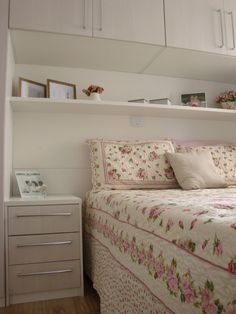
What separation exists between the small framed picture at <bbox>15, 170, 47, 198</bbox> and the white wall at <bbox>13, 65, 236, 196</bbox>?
0.43 ft

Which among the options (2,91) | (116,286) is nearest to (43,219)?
(116,286)

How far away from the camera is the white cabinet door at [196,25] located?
200 centimetres

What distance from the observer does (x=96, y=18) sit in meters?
1.86

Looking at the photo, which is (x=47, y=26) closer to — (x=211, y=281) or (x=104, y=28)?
(x=104, y=28)

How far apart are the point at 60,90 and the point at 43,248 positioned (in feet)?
3.81

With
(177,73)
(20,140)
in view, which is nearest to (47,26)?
(20,140)

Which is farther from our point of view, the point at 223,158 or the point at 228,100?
the point at 228,100

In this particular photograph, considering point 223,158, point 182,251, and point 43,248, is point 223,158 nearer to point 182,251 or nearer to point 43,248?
point 43,248

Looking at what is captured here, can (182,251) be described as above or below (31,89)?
below

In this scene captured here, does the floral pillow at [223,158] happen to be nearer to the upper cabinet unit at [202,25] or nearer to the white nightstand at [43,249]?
the upper cabinet unit at [202,25]

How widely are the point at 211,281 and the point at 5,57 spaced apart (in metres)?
1.63

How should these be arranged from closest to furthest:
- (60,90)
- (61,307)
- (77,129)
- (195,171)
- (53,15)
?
(61,307)
(53,15)
(195,171)
(60,90)
(77,129)

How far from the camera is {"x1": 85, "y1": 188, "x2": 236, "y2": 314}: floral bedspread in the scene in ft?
1.95

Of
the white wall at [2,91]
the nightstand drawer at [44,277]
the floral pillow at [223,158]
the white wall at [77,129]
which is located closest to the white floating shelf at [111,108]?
Answer: the white wall at [77,129]
